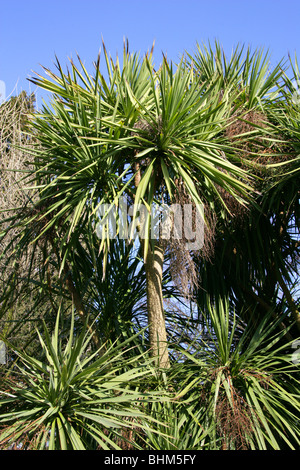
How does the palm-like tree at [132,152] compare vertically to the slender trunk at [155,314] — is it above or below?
above

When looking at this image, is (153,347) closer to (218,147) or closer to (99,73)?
(218,147)

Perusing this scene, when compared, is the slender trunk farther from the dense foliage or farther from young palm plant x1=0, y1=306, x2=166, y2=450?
young palm plant x1=0, y1=306, x2=166, y2=450

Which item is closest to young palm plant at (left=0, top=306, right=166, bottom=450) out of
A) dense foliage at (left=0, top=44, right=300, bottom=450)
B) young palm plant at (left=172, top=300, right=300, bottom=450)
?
dense foliage at (left=0, top=44, right=300, bottom=450)

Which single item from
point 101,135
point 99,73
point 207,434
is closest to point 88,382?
point 207,434

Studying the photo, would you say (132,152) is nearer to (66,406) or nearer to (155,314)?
(155,314)

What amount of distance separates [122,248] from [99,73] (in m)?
1.64

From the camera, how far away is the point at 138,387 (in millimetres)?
4086

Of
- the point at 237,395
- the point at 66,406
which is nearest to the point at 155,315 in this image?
the point at 237,395

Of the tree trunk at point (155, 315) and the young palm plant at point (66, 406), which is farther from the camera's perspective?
the tree trunk at point (155, 315)

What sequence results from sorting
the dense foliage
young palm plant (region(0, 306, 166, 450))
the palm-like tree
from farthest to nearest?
the palm-like tree < the dense foliage < young palm plant (region(0, 306, 166, 450))

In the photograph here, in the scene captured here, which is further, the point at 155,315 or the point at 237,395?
the point at 155,315

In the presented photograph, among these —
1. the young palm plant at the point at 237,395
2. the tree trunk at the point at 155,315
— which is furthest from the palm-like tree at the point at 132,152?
the young palm plant at the point at 237,395

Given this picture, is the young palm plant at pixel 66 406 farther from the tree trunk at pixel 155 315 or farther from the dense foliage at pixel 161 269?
the tree trunk at pixel 155 315

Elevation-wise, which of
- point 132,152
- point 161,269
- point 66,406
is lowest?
point 66,406
